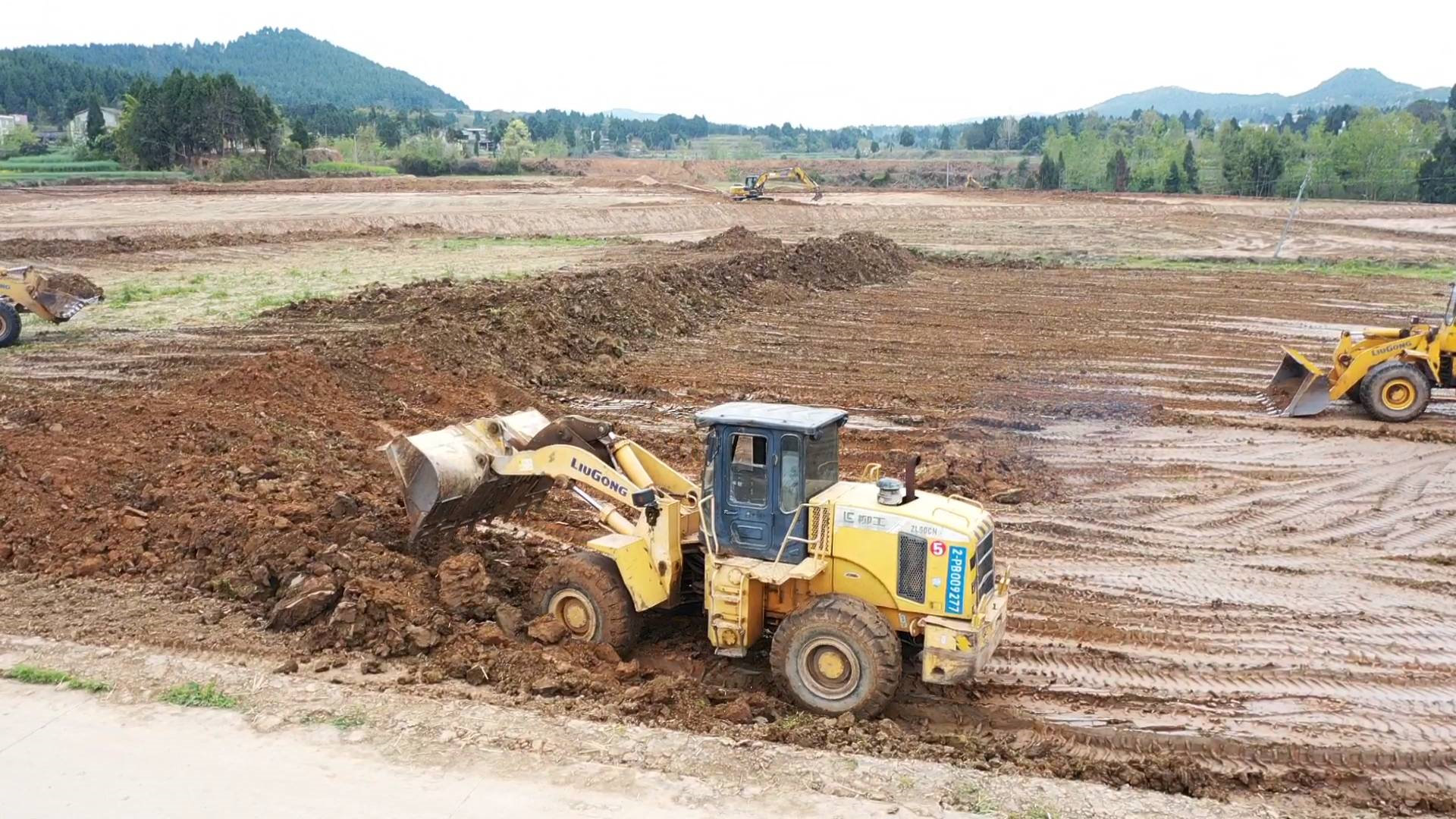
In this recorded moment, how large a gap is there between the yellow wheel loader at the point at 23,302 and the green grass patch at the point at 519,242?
1711 cm

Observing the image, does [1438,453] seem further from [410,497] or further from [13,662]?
[13,662]

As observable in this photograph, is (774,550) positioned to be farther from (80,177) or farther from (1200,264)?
(80,177)

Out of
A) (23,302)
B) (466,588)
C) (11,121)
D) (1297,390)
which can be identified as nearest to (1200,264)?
(1297,390)

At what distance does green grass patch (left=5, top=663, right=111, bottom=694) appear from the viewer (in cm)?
843

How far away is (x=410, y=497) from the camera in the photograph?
995 cm

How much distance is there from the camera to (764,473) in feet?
28.2

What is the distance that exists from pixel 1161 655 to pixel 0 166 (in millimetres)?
88953

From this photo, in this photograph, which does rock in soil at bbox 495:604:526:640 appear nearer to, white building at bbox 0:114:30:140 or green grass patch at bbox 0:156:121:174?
green grass patch at bbox 0:156:121:174

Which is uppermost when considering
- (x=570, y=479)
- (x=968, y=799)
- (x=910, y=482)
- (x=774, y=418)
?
(x=774, y=418)

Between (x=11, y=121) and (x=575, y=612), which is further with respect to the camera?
(x=11, y=121)

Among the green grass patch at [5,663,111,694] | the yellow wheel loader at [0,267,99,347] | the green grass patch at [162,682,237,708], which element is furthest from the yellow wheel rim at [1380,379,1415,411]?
the yellow wheel loader at [0,267,99,347]

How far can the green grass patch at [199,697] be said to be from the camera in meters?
8.25

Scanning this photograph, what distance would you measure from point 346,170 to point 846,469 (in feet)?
234

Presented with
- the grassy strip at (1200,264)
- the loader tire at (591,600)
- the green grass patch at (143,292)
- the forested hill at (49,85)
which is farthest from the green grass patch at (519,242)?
the forested hill at (49,85)
